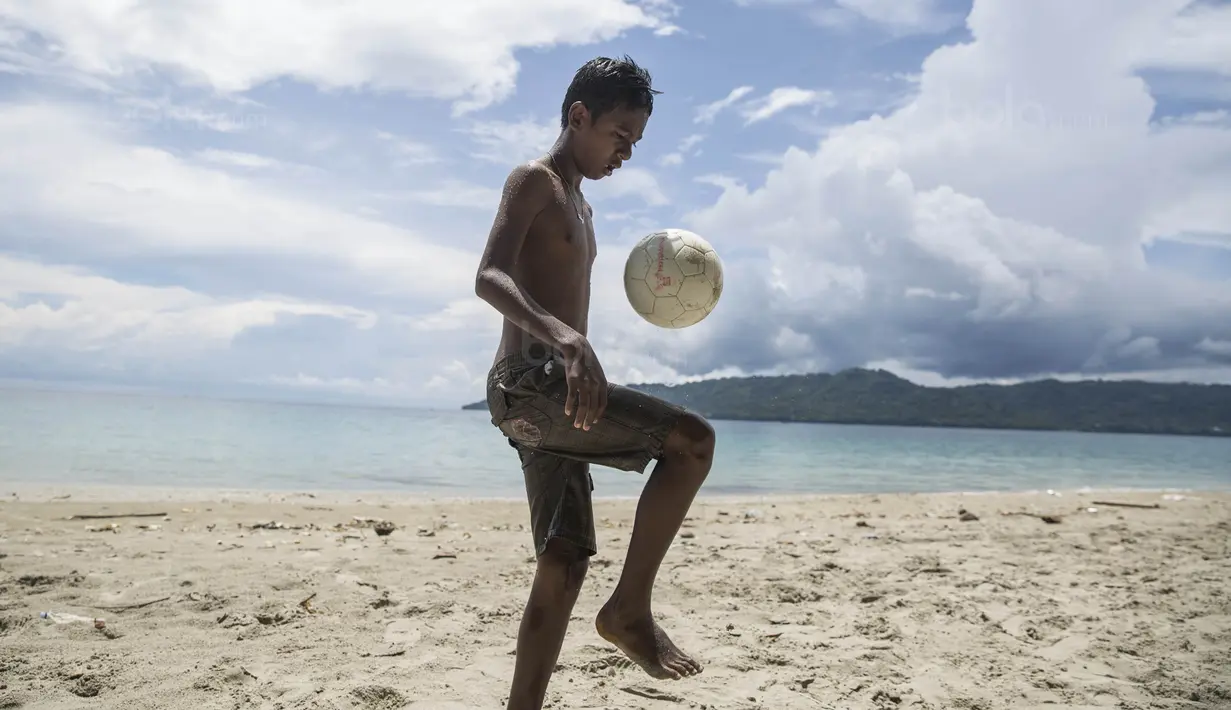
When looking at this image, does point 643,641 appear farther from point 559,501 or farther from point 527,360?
point 527,360

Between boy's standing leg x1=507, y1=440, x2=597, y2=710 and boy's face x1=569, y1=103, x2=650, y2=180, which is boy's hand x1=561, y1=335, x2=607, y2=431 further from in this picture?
boy's face x1=569, y1=103, x2=650, y2=180

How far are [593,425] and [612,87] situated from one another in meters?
1.17

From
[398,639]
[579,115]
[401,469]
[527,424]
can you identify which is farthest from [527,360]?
[401,469]

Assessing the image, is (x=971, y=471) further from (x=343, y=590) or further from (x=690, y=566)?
(x=343, y=590)

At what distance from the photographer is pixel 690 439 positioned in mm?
2508

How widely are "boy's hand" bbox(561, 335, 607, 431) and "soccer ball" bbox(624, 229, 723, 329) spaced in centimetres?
86

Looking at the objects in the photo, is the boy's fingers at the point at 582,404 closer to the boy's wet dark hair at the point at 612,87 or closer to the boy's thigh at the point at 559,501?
the boy's thigh at the point at 559,501

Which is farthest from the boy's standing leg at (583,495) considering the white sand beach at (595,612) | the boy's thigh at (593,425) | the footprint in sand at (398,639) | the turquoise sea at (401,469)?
the turquoise sea at (401,469)

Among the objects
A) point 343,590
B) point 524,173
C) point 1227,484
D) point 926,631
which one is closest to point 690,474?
point 524,173

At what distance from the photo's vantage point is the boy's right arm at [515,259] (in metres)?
2.27

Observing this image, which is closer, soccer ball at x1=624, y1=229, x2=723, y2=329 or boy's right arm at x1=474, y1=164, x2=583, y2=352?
boy's right arm at x1=474, y1=164, x2=583, y2=352

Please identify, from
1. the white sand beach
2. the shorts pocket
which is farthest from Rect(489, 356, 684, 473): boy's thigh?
the white sand beach

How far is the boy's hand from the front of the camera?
220 centimetres

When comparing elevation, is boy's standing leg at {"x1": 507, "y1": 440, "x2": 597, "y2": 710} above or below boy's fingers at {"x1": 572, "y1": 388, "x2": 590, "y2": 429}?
below
